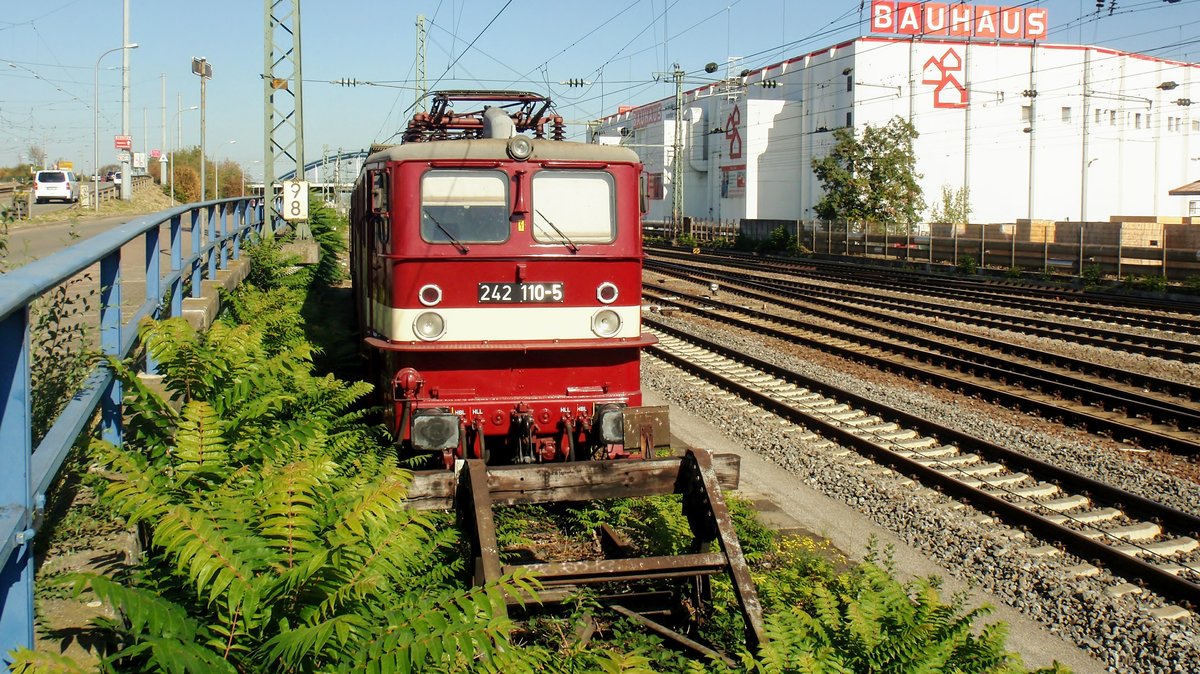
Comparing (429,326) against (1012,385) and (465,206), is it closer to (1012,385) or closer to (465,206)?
(465,206)

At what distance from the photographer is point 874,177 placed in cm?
4844

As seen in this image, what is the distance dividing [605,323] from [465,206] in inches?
54.2

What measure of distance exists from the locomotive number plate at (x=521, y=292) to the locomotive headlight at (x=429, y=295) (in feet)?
1.03

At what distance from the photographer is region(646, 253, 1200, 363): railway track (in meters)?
16.6

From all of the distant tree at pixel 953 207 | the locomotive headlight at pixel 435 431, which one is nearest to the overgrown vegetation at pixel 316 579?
the locomotive headlight at pixel 435 431

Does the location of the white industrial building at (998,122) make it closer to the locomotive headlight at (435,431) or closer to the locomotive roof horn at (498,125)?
the locomotive roof horn at (498,125)

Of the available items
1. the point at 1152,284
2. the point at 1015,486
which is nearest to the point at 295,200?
the point at 1015,486

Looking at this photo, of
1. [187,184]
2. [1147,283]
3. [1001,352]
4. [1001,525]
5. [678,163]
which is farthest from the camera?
[187,184]

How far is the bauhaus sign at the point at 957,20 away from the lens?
60062mm

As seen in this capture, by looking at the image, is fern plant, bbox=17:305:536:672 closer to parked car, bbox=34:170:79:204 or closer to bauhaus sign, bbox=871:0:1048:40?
parked car, bbox=34:170:79:204

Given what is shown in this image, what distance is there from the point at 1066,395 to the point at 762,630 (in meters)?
9.52

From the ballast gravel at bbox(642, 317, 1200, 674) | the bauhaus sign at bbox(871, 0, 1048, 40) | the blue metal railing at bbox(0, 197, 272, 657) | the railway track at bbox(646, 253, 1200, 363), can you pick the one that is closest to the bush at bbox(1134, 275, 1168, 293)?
the railway track at bbox(646, 253, 1200, 363)

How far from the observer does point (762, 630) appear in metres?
4.93

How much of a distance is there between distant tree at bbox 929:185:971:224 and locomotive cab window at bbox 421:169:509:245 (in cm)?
5235
